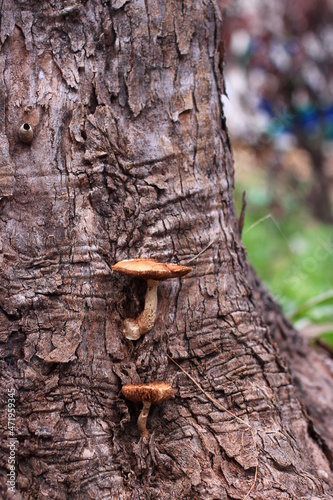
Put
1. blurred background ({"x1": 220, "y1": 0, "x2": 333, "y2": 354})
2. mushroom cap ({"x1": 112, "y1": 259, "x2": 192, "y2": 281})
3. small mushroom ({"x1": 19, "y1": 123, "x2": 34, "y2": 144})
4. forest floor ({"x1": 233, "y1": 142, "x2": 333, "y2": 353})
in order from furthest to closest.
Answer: blurred background ({"x1": 220, "y1": 0, "x2": 333, "y2": 354}), forest floor ({"x1": 233, "y1": 142, "x2": 333, "y2": 353}), small mushroom ({"x1": 19, "y1": 123, "x2": 34, "y2": 144}), mushroom cap ({"x1": 112, "y1": 259, "x2": 192, "y2": 281})

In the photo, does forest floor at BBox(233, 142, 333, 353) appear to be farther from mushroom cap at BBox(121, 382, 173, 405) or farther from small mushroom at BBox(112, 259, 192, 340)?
mushroom cap at BBox(121, 382, 173, 405)

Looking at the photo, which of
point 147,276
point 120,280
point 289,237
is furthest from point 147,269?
point 289,237

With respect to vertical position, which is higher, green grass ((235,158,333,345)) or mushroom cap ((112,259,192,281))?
green grass ((235,158,333,345))

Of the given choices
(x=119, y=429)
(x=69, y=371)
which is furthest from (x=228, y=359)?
(x=69, y=371)

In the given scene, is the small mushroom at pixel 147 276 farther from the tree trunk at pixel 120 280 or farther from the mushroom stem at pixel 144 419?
the mushroom stem at pixel 144 419

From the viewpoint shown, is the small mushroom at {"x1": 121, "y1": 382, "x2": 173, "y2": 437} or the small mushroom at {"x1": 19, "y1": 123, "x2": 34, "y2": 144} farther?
the small mushroom at {"x1": 19, "y1": 123, "x2": 34, "y2": 144}

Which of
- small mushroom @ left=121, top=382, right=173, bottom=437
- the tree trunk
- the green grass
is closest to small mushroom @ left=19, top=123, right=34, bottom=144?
the tree trunk
